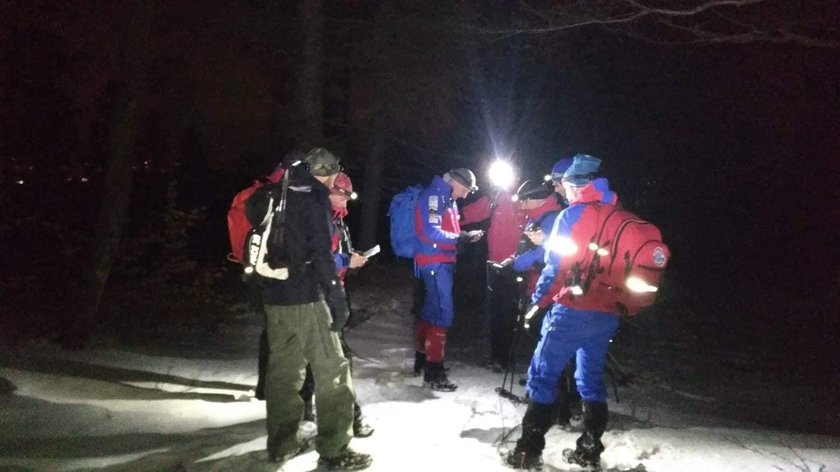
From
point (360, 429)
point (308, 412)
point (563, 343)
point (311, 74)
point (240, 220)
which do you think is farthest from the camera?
point (311, 74)

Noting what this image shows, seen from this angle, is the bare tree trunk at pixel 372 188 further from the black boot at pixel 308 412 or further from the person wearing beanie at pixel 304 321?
the person wearing beanie at pixel 304 321

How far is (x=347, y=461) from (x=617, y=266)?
2.05 meters

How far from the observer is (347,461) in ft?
14.6

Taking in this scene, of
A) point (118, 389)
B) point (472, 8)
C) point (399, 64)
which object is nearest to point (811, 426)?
point (118, 389)

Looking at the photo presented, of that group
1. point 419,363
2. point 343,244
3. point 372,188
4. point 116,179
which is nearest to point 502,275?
point 419,363

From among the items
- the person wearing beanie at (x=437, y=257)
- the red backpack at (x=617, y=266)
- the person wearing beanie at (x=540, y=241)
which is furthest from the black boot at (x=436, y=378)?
the red backpack at (x=617, y=266)

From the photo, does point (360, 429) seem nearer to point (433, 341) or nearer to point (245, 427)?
point (245, 427)

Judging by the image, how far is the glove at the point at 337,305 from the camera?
14.0 ft

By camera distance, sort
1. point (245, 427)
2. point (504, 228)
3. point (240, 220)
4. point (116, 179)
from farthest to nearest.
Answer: point (116, 179) → point (504, 228) → point (245, 427) → point (240, 220)

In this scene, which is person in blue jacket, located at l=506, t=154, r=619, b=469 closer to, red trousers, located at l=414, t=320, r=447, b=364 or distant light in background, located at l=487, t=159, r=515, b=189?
red trousers, located at l=414, t=320, r=447, b=364

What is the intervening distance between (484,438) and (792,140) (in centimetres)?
1442

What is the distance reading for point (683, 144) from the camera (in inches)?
634

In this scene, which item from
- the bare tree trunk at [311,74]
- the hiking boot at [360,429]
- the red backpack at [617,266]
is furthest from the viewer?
the bare tree trunk at [311,74]

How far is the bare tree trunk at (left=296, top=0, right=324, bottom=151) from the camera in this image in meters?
9.51
